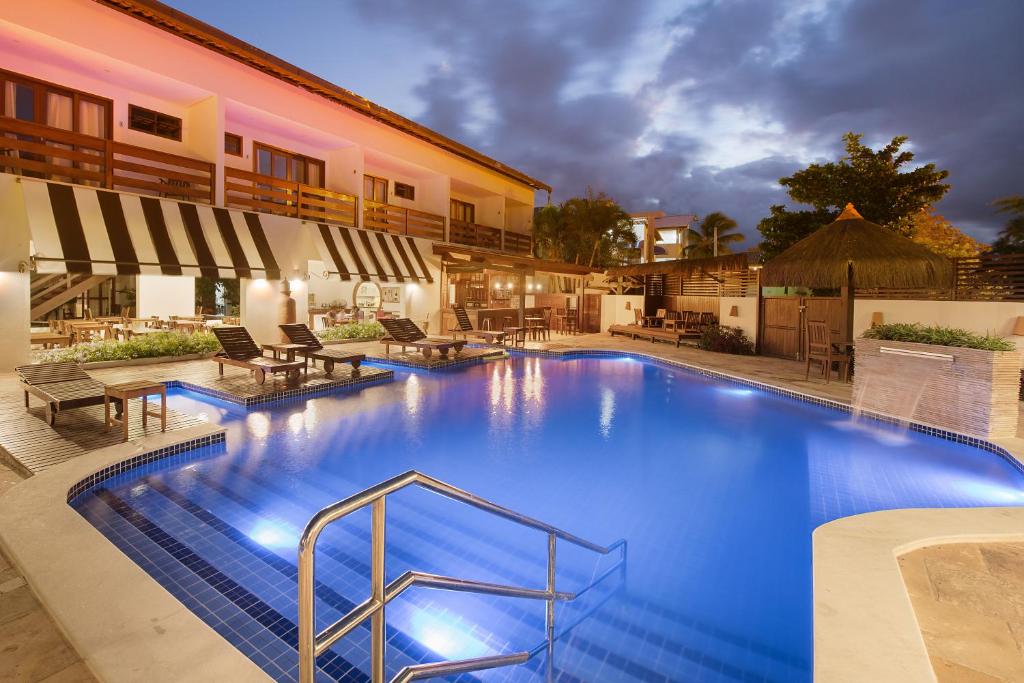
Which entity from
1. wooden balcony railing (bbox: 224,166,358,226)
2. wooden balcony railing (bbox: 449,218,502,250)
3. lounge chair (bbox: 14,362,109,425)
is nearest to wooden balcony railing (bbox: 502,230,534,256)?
wooden balcony railing (bbox: 449,218,502,250)

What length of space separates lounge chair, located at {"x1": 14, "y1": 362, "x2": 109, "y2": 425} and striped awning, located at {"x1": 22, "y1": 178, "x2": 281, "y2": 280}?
132 inches

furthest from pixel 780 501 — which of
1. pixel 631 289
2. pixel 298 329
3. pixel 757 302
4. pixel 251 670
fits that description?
pixel 631 289

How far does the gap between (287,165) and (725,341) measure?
54.3 feet

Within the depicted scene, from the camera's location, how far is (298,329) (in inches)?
507

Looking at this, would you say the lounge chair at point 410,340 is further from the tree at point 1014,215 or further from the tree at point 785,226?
the tree at point 1014,215

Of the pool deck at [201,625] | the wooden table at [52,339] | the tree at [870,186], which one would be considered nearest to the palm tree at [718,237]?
the tree at [870,186]

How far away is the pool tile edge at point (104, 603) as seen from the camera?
8.62 feet

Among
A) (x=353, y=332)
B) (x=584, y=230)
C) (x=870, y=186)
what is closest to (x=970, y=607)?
(x=353, y=332)

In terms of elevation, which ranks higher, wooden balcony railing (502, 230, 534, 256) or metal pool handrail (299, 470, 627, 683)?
wooden balcony railing (502, 230, 534, 256)

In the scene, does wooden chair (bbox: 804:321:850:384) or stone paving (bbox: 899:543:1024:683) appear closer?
stone paving (bbox: 899:543:1024:683)

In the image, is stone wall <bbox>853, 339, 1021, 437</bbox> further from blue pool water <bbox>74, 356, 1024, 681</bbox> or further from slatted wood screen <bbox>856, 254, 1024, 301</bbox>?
slatted wood screen <bbox>856, 254, 1024, 301</bbox>

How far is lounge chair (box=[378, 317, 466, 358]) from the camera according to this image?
49.6 ft

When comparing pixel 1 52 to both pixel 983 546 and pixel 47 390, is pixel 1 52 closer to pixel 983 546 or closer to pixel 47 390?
pixel 47 390

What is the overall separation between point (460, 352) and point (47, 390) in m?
10.1
